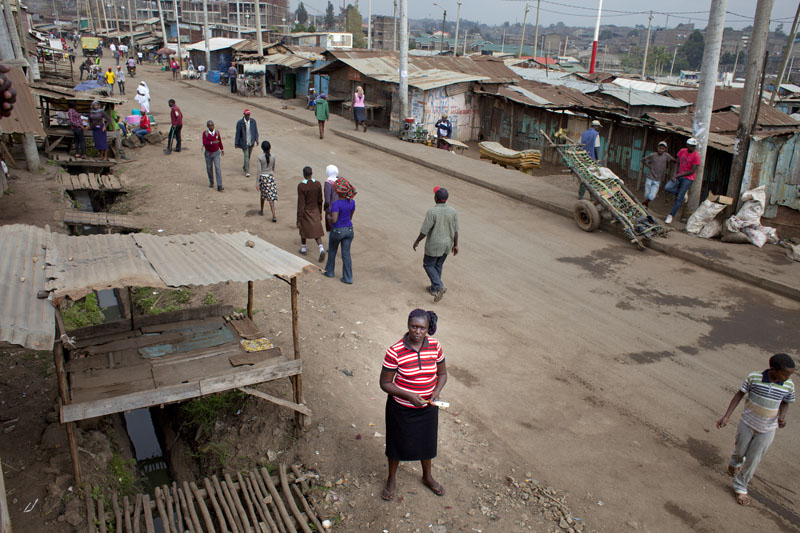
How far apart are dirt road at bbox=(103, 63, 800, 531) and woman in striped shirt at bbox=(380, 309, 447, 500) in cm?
62

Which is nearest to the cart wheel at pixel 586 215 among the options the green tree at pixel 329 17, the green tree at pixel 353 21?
the green tree at pixel 353 21

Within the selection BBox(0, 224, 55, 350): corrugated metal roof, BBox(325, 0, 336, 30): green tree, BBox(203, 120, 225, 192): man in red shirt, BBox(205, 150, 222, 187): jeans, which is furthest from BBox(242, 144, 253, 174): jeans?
BBox(325, 0, 336, 30): green tree

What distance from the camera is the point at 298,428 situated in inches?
228

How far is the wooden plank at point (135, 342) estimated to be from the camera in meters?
5.88

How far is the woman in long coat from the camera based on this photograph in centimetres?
962

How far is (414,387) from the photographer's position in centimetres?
439

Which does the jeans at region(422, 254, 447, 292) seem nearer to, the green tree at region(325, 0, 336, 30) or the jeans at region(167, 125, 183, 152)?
the jeans at region(167, 125, 183, 152)

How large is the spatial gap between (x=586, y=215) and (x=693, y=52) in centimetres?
12404

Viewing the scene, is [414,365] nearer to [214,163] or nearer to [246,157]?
[214,163]

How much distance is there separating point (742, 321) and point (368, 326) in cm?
555

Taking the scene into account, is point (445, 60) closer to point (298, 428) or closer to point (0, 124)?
point (0, 124)

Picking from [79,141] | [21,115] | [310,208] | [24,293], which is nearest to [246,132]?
[21,115]

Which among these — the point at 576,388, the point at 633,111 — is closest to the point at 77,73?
the point at 633,111

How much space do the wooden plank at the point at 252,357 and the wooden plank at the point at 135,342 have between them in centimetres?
85
